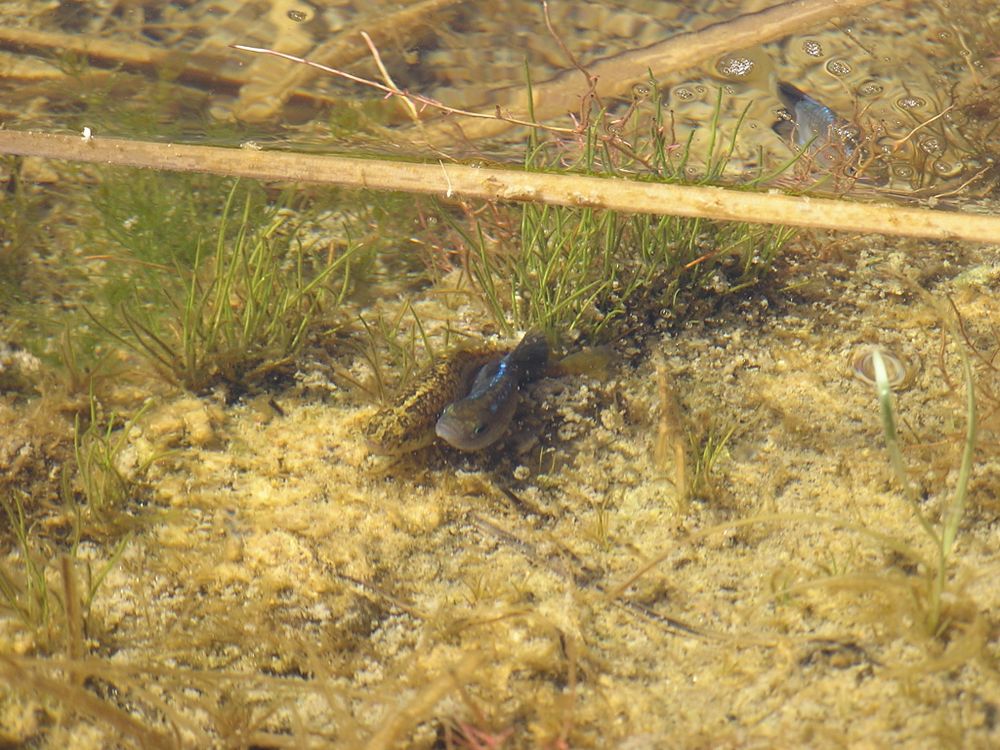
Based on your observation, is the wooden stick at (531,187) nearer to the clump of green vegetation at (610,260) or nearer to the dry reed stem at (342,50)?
the clump of green vegetation at (610,260)

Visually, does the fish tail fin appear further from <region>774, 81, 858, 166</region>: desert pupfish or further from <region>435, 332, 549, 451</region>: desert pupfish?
<region>774, 81, 858, 166</region>: desert pupfish

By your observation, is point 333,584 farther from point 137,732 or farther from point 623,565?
point 623,565

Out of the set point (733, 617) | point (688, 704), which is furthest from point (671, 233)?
point (688, 704)

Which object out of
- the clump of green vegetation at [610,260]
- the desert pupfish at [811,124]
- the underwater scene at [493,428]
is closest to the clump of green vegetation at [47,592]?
the underwater scene at [493,428]

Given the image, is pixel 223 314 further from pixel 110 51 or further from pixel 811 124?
pixel 811 124

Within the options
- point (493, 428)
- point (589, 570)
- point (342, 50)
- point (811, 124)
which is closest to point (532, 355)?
point (493, 428)

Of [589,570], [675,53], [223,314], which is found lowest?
[589,570]

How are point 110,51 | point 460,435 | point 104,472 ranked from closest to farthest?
point 104,472
point 460,435
point 110,51
